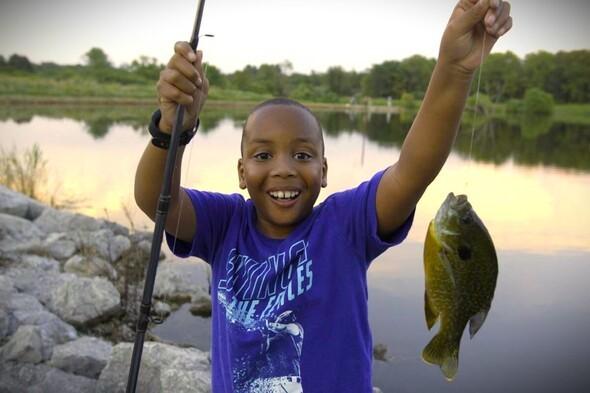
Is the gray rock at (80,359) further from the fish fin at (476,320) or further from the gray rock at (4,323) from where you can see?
the fish fin at (476,320)

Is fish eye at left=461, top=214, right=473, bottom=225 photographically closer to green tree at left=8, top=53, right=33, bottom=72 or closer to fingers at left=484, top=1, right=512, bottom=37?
fingers at left=484, top=1, right=512, bottom=37

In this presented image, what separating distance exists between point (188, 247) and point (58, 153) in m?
17.2

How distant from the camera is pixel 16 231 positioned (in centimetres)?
856

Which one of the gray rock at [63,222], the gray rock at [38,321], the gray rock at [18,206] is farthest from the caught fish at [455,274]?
the gray rock at [18,206]

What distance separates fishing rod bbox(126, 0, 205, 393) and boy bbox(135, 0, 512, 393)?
9cm

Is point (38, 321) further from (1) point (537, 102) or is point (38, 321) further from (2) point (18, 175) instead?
(1) point (537, 102)

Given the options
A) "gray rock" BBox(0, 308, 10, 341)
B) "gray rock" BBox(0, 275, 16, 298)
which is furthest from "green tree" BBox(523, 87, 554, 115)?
"gray rock" BBox(0, 308, 10, 341)

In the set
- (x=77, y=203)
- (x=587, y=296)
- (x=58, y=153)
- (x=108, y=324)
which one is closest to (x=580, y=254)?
(x=587, y=296)

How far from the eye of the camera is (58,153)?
17672 millimetres

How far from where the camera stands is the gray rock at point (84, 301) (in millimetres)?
5777

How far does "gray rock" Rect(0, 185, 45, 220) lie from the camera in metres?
9.53

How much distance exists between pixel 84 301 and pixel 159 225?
4.48m

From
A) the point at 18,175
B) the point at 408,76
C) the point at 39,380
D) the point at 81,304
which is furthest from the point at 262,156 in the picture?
the point at 408,76

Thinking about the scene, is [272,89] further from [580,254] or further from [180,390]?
[180,390]
